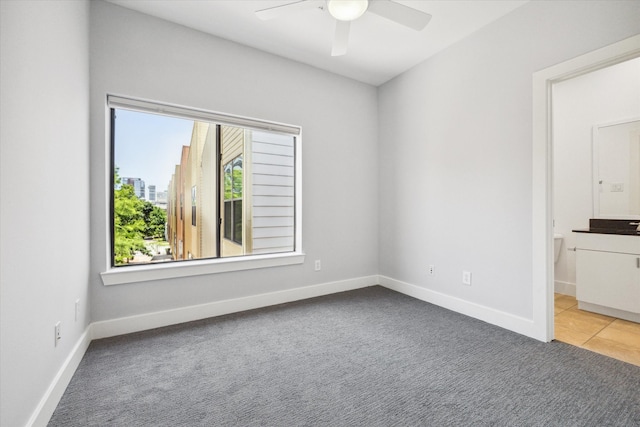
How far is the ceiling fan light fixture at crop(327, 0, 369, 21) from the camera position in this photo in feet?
6.28

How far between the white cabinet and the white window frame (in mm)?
2924

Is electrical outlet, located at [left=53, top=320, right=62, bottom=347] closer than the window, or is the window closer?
electrical outlet, located at [left=53, top=320, right=62, bottom=347]

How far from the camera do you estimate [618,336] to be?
2.43m

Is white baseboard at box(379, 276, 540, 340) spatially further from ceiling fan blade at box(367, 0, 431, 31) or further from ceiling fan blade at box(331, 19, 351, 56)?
ceiling fan blade at box(331, 19, 351, 56)

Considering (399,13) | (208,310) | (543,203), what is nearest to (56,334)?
(208,310)

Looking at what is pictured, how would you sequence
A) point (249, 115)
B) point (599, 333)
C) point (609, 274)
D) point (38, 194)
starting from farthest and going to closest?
1. point (249, 115)
2. point (609, 274)
3. point (599, 333)
4. point (38, 194)

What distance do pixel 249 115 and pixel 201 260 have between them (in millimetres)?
1533

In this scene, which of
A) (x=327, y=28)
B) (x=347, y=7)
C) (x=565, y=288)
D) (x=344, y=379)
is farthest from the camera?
(x=565, y=288)

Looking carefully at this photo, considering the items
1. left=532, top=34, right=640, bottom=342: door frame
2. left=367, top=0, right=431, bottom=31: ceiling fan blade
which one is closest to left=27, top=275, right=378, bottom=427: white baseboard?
left=532, top=34, right=640, bottom=342: door frame

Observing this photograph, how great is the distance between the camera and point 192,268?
8.86ft

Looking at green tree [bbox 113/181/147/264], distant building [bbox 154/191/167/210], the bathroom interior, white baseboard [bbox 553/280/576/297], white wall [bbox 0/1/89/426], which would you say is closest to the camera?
white wall [bbox 0/1/89/426]

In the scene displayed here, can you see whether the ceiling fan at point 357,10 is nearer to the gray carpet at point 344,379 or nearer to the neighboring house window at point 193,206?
the neighboring house window at point 193,206

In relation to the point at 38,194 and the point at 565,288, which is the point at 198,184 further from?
the point at 565,288

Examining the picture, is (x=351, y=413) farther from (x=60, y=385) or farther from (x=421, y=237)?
(x=421, y=237)
